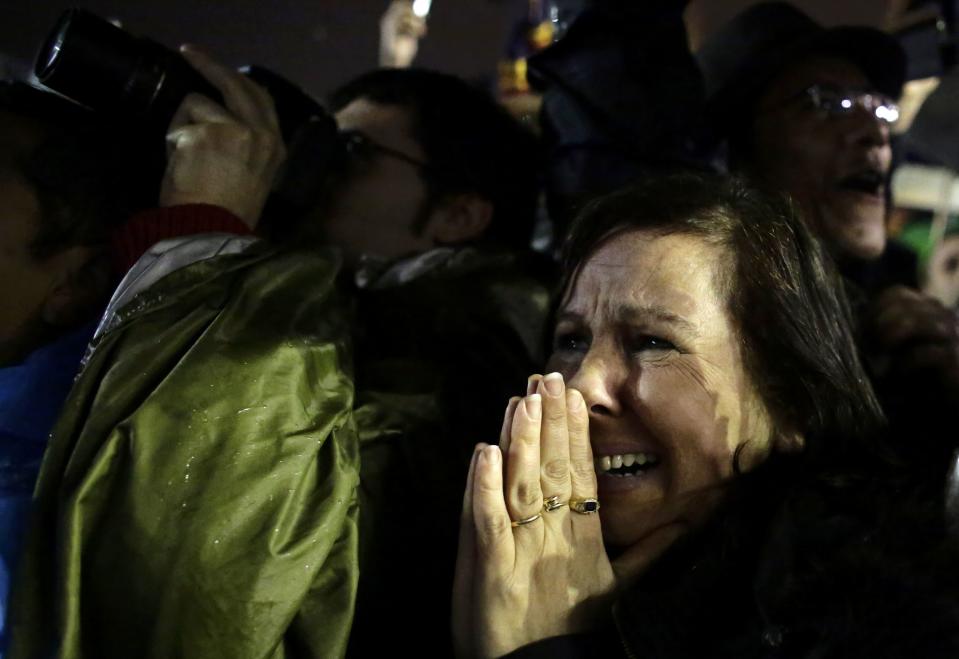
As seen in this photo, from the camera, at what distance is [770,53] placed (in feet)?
5.75

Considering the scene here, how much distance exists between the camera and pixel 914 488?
3.14 feet

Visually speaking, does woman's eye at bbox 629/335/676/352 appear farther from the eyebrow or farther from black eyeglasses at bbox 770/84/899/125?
black eyeglasses at bbox 770/84/899/125

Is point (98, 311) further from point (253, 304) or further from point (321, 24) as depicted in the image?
point (321, 24)

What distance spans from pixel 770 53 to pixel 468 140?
1.98 ft

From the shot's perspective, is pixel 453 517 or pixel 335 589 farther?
pixel 453 517

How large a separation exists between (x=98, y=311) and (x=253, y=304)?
0.33 metres

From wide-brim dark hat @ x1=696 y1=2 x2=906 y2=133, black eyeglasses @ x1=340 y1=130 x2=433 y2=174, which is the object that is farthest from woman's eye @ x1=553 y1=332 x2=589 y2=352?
wide-brim dark hat @ x1=696 y1=2 x2=906 y2=133

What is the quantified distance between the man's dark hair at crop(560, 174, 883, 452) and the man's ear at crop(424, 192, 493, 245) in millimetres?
486

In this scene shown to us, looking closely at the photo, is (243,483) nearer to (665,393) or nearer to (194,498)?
(194,498)

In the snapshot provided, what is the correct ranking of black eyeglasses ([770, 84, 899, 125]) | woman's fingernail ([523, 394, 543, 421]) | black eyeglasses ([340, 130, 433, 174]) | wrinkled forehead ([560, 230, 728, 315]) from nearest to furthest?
woman's fingernail ([523, 394, 543, 421]) → wrinkled forehead ([560, 230, 728, 315]) → black eyeglasses ([340, 130, 433, 174]) → black eyeglasses ([770, 84, 899, 125])

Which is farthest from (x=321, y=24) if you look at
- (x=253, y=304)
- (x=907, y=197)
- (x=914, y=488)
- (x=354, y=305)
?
(x=907, y=197)

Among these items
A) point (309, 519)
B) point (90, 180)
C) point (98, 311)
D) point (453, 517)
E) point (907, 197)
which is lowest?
point (907, 197)

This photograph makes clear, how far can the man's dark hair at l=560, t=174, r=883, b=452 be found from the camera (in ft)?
3.51

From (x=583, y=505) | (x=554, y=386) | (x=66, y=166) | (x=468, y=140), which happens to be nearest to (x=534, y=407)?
(x=554, y=386)
